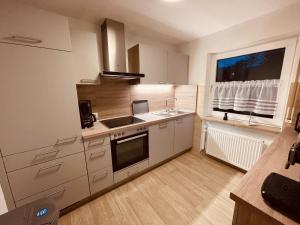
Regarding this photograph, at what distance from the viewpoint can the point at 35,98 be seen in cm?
117

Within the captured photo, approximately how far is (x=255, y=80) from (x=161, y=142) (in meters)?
1.70

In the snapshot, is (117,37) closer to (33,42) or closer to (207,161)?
(33,42)

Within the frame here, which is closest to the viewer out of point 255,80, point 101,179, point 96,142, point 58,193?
point 58,193

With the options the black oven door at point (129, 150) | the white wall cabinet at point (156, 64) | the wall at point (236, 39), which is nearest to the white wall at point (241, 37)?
the wall at point (236, 39)

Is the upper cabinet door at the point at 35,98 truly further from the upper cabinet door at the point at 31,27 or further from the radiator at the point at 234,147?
the radiator at the point at 234,147

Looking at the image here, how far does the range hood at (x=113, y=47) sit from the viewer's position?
179cm

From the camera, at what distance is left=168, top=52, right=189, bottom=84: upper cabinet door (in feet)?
8.02

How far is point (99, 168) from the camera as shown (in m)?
1.65

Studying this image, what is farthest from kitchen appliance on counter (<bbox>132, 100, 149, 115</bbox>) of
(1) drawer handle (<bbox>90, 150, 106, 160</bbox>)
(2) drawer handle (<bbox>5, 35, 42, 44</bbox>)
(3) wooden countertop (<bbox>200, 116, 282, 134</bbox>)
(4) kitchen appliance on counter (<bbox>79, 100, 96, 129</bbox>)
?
(2) drawer handle (<bbox>5, 35, 42, 44</bbox>)

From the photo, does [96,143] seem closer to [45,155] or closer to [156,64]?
[45,155]

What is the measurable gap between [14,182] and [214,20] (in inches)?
112

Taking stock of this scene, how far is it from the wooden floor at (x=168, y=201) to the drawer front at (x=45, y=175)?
46cm

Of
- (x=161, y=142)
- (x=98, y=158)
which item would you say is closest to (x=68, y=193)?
(x=98, y=158)

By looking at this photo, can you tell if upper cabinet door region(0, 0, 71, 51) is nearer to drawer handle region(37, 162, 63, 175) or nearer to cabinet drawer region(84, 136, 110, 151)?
cabinet drawer region(84, 136, 110, 151)
